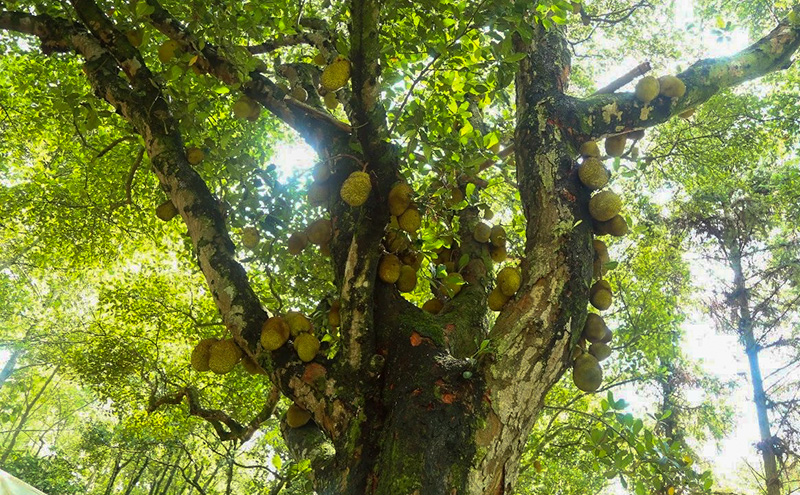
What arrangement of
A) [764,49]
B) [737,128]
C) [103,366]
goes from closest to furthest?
[764,49] → [737,128] → [103,366]

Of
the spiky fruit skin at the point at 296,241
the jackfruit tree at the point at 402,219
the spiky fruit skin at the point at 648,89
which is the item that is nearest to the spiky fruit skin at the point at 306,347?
the jackfruit tree at the point at 402,219

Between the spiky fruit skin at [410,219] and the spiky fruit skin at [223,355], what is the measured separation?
0.84m

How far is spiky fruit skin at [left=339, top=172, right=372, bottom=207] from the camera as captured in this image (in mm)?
1976

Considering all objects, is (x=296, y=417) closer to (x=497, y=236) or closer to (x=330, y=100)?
(x=497, y=236)

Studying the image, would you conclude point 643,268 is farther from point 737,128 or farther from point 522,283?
point 522,283

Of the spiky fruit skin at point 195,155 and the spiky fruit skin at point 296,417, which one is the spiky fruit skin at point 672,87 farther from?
the spiky fruit skin at point 195,155

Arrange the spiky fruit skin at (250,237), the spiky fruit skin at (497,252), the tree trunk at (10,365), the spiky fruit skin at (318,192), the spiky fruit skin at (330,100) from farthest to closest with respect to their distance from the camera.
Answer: the tree trunk at (10,365), the spiky fruit skin at (330,100), the spiky fruit skin at (497,252), the spiky fruit skin at (250,237), the spiky fruit skin at (318,192)

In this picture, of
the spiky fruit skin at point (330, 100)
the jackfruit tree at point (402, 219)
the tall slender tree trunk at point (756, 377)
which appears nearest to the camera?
the jackfruit tree at point (402, 219)

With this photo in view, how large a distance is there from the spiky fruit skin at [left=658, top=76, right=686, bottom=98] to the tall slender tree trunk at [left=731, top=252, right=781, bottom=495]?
5698 millimetres

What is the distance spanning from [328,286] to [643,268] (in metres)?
3.33

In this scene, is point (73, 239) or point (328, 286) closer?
point (328, 286)

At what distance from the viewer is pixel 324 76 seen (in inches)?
89.0

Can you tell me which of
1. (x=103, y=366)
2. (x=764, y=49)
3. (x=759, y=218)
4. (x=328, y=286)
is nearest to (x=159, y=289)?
(x=103, y=366)

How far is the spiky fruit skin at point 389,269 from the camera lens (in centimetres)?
210
